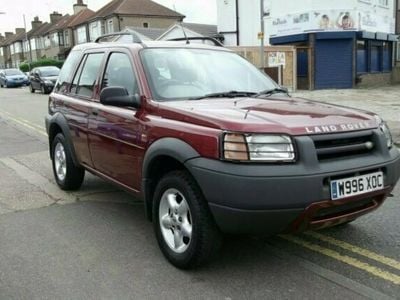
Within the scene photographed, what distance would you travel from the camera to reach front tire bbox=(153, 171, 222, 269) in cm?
364

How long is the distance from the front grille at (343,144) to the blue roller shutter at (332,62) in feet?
78.5

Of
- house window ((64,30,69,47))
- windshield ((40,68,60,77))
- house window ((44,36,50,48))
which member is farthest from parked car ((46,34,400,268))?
house window ((44,36,50,48))

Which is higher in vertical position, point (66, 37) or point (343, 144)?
point (66, 37)

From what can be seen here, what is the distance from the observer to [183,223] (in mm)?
3883

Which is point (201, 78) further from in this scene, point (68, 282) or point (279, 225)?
point (68, 282)

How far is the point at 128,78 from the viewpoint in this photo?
15.5 ft

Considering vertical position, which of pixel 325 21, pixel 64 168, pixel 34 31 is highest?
pixel 34 31

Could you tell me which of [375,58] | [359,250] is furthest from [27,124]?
[375,58]

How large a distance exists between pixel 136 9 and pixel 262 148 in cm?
5387

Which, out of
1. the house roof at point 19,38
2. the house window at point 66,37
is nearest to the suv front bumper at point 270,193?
the house window at point 66,37

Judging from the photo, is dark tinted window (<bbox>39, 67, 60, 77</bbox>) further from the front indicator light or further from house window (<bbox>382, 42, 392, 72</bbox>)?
the front indicator light

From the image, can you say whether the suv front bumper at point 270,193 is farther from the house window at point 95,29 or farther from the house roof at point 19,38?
the house roof at point 19,38

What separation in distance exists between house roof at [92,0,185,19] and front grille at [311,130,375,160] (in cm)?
5147

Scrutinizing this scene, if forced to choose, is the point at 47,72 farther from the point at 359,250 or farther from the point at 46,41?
the point at 46,41
